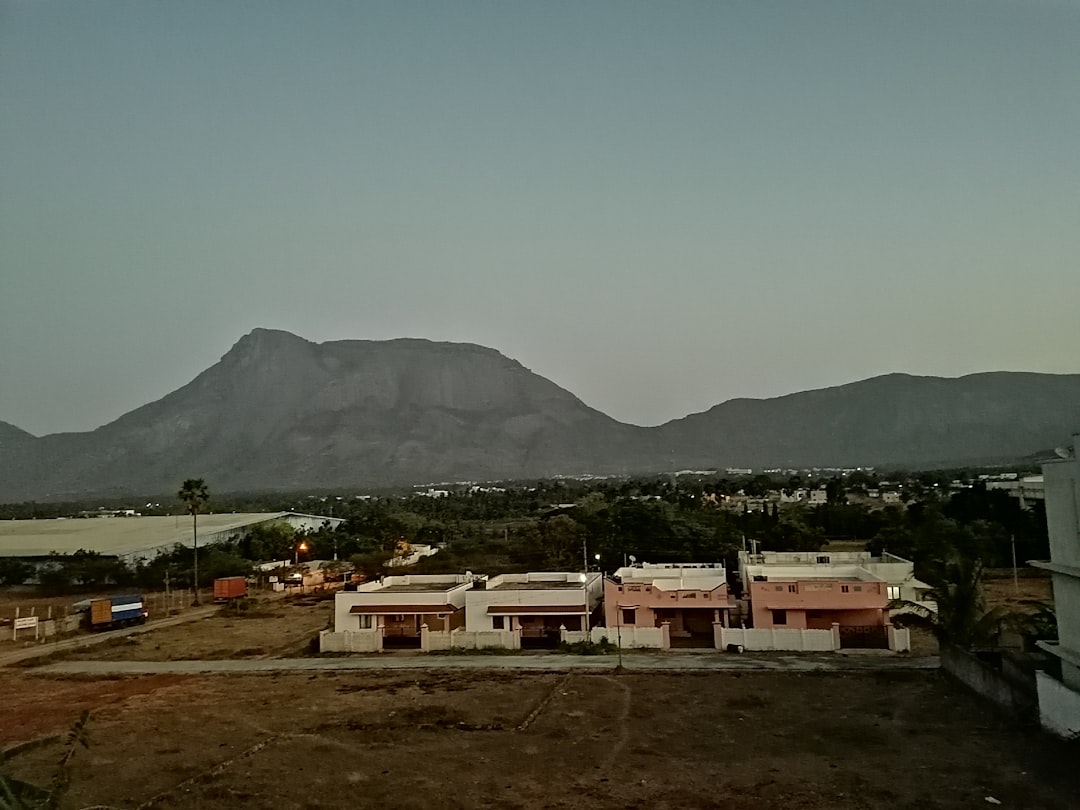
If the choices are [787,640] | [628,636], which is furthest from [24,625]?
[787,640]

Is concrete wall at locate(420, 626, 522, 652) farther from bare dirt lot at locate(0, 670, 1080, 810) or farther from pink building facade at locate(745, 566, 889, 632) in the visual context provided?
pink building facade at locate(745, 566, 889, 632)

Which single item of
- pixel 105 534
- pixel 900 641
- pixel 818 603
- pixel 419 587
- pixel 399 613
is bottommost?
pixel 900 641

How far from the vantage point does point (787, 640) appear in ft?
90.1

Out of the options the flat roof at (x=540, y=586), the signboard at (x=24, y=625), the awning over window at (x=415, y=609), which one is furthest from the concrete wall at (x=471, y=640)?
the signboard at (x=24, y=625)

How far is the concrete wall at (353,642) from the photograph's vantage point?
30.1 meters

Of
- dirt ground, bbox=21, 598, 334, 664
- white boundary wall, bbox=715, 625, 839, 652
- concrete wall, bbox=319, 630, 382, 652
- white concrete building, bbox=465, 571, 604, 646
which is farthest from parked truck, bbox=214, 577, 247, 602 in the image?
white boundary wall, bbox=715, 625, 839, 652

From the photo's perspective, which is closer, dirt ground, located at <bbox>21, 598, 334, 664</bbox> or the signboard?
dirt ground, located at <bbox>21, 598, 334, 664</bbox>

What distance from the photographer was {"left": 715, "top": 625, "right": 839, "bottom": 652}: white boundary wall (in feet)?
89.4

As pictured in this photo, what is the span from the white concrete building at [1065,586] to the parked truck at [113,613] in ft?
117

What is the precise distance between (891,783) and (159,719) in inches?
691

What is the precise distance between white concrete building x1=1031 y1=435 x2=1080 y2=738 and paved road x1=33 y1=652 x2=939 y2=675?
7445mm

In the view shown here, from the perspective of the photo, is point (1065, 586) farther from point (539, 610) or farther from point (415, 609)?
point (415, 609)

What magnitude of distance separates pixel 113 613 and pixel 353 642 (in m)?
14.1

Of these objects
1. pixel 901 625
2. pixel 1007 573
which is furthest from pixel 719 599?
pixel 1007 573
